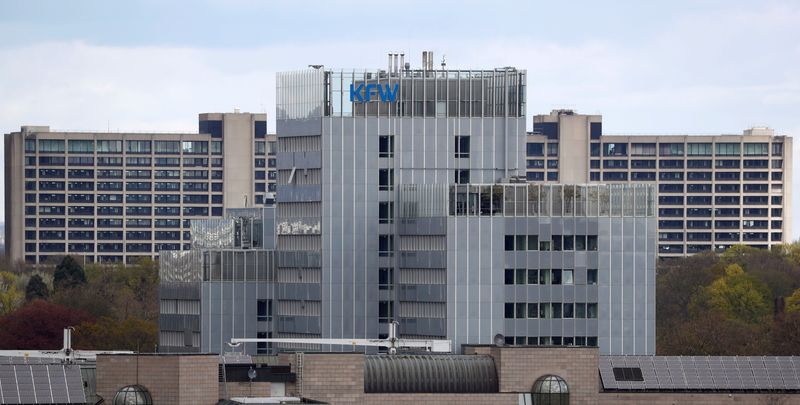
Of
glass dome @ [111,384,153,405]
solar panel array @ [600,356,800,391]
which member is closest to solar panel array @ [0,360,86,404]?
glass dome @ [111,384,153,405]

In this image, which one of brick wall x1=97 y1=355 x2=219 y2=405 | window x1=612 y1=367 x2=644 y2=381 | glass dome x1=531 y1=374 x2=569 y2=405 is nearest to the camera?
brick wall x1=97 y1=355 x2=219 y2=405

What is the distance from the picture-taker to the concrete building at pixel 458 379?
17288 centimetres

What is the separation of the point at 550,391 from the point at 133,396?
31467mm

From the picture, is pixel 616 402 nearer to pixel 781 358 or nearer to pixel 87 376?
pixel 781 358

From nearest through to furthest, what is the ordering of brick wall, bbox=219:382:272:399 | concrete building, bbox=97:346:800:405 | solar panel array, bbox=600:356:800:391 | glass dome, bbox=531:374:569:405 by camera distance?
concrete building, bbox=97:346:800:405 → brick wall, bbox=219:382:272:399 → glass dome, bbox=531:374:569:405 → solar panel array, bbox=600:356:800:391

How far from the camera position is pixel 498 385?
602 feet

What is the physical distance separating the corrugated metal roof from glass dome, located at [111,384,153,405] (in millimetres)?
18055

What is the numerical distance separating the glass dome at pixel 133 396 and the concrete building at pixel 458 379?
295mm

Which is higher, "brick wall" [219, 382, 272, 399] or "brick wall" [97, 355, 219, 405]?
"brick wall" [97, 355, 219, 405]

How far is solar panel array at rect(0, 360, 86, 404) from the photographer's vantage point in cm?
17050

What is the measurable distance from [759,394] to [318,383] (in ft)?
116

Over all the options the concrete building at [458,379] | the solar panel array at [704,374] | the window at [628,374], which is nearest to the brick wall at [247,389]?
the concrete building at [458,379]

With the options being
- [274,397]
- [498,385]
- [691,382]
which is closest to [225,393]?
[274,397]

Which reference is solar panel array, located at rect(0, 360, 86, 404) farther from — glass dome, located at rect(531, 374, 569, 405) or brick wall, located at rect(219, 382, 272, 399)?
glass dome, located at rect(531, 374, 569, 405)
